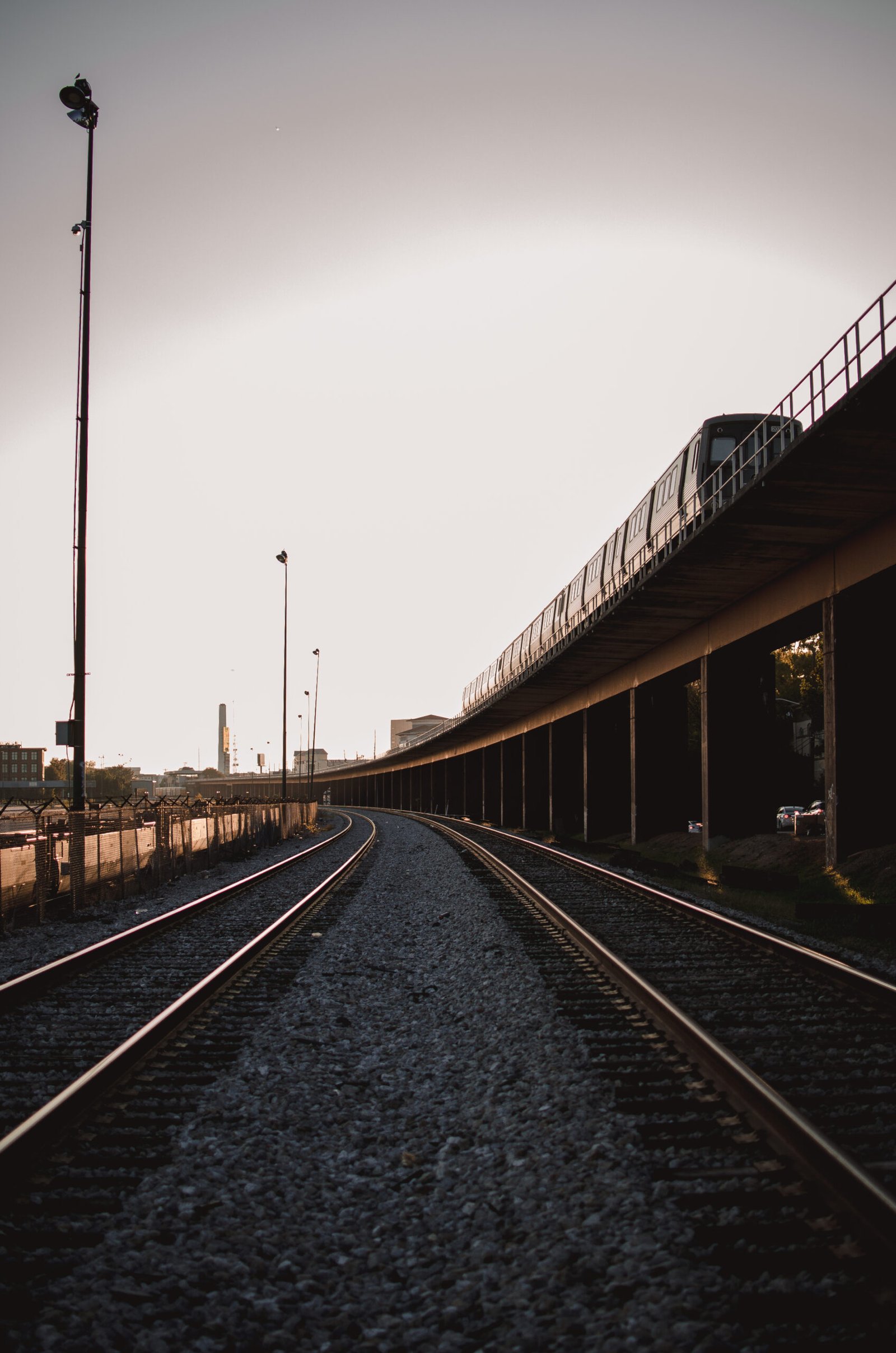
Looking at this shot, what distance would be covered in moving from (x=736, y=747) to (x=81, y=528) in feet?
58.0

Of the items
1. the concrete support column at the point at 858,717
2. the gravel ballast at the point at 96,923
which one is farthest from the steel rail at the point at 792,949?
the gravel ballast at the point at 96,923

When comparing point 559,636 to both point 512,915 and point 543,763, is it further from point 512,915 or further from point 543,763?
point 512,915

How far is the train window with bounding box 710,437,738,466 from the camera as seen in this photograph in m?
23.0

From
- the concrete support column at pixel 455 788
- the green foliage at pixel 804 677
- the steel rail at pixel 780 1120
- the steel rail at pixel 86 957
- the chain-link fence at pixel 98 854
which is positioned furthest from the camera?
the concrete support column at pixel 455 788

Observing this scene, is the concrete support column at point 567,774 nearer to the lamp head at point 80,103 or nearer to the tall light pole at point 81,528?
the tall light pole at point 81,528

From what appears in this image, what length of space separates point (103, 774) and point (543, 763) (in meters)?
152

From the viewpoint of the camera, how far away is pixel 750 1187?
3.68 meters

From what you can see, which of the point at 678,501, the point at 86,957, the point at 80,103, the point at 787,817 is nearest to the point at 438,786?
the point at 787,817

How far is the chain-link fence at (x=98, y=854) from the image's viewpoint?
12.4 meters

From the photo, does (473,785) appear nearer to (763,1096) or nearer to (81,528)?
(81,528)

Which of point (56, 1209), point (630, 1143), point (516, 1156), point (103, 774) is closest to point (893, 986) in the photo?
point (630, 1143)

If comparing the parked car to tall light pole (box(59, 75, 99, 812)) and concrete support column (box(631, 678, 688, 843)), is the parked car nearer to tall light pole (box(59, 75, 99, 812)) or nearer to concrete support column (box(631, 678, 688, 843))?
concrete support column (box(631, 678, 688, 843))

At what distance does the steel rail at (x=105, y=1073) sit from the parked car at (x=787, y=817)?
111 feet

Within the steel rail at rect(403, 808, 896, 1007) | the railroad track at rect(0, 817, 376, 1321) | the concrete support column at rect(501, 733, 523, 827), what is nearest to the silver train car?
the steel rail at rect(403, 808, 896, 1007)
